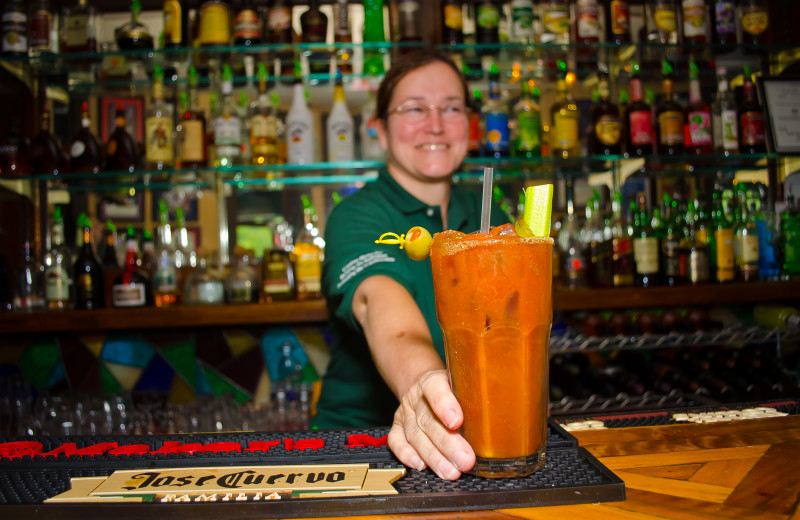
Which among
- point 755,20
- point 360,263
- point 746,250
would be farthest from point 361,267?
point 755,20

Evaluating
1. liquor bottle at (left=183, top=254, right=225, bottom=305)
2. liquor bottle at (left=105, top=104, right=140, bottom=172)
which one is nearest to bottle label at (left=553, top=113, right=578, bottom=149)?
liquor bottle at (left=183, top=254, right=225, bottom=305)

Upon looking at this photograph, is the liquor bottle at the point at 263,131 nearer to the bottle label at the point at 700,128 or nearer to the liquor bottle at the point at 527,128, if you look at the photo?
the liquor bottle at the point at 527,128

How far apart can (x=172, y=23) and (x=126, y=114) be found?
18.3 inches

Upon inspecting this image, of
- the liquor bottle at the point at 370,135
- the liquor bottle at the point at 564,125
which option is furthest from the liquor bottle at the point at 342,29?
the liquor bottle at the point at 564,125

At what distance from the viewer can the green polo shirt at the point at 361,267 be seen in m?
1.18

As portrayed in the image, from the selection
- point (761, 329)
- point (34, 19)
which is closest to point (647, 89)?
point (761, 329)

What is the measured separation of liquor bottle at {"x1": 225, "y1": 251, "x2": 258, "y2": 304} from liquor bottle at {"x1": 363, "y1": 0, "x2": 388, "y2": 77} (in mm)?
882

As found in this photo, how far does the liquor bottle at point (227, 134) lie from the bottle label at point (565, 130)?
3.95ft

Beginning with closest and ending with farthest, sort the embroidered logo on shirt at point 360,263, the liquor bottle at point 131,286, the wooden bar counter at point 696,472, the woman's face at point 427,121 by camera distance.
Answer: the wooden bar counter at point 696,472, the embroidered logo on shirt at point 360,263, the woman's face at point 427,121, the liquor bottle at point 131,286

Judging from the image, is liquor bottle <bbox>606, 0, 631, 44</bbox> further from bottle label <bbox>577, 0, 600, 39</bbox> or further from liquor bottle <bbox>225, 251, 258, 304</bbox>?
liquor bottle <bbox>225, 251, 258, 304</bbox>

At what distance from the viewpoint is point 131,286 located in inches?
90.4

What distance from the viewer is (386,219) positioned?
4.78 feet

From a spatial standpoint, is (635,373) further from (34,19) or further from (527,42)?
(34,19)

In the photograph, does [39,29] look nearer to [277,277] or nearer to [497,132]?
[277,277]
